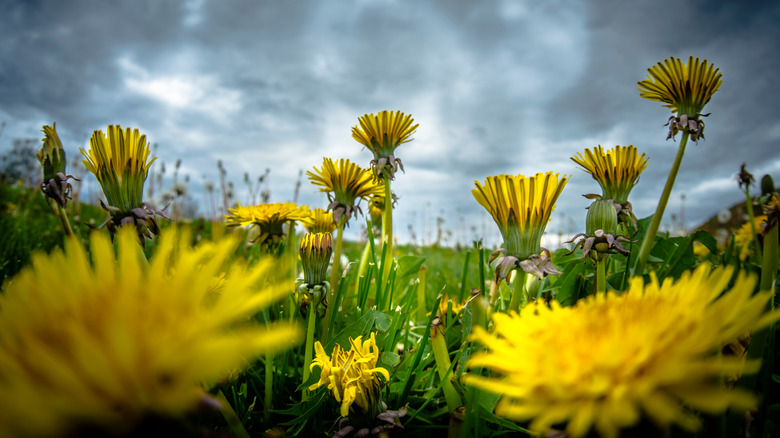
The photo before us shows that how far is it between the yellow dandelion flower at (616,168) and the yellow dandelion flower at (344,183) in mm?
803

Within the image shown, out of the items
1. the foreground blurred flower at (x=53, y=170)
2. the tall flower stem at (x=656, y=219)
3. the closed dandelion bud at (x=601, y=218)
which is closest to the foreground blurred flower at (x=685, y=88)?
the tall flower stem at (x=656, y=219)

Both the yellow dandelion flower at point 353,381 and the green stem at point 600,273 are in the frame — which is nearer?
the yellow dandelion flower at point 353,381

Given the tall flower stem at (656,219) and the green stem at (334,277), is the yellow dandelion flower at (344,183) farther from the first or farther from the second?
the tall flower stem at (656,219)

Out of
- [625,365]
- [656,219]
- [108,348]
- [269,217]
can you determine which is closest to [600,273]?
[656,219]

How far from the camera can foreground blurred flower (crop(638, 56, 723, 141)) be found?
129 centimetres

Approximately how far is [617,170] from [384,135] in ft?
2.80

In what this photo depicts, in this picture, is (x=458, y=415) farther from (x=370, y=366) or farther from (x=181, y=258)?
(x=181, y=258)

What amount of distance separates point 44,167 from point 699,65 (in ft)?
6.62

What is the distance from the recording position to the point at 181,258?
488 mm

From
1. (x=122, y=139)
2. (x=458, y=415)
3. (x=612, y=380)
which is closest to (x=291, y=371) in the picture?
(x=458, y=415)

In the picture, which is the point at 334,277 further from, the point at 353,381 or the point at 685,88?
the point at 685,88

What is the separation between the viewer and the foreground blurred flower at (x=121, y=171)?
3.38ft

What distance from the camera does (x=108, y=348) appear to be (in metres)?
0.37

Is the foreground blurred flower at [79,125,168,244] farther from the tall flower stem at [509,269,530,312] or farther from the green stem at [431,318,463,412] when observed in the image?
the tall flower stem at [509,269,530,312]
